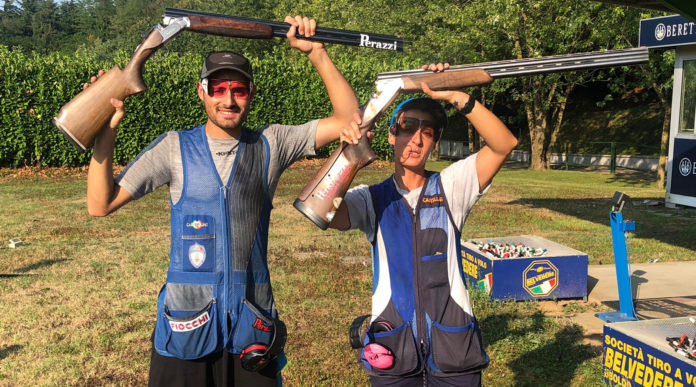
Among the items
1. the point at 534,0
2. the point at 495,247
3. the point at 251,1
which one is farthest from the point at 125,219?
the point at 251,1

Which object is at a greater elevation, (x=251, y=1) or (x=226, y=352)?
(x=251, y=1)

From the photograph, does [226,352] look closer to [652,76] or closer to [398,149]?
[398,149]

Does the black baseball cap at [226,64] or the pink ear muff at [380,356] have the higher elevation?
the black baseball cap at [226,64]

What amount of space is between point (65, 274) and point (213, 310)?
7256 mm

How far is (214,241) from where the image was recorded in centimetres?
317

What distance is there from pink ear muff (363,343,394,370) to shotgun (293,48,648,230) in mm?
706

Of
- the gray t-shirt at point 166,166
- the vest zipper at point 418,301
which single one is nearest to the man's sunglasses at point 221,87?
the gray t-shirt at point 166,166

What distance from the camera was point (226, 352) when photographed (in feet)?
10.5

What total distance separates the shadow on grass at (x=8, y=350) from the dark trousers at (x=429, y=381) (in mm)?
4871

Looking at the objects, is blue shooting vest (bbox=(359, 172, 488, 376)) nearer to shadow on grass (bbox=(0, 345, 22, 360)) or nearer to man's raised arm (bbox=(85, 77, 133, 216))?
man's raised arm (bbox=(85, 77, 133, 216))

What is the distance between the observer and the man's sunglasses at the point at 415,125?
132 inches

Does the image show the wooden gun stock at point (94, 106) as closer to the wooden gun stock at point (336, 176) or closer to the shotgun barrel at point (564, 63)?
the wooden gun stock at point (336, 176)

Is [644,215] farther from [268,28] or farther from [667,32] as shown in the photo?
[268,28]

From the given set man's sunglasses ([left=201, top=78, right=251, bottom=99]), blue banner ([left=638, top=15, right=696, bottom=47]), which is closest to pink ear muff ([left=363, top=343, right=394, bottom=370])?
man's sunglasses ([left=201, top=78, right=251, bottom=99])
